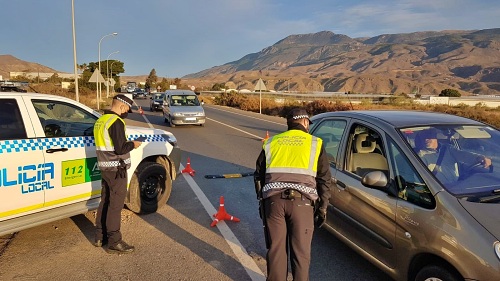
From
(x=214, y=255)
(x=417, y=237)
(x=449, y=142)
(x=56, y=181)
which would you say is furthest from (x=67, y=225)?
(x=449, y=142)

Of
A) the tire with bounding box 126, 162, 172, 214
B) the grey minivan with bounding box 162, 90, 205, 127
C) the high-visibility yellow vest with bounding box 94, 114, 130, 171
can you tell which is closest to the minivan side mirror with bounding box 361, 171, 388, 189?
the high-visibility yellow vest with bounding box 94, 114, 130, 171

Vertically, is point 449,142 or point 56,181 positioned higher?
point 449,142

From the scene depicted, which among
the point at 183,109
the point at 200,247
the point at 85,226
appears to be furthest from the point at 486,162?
the point at 183,109

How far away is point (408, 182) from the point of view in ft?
10.7

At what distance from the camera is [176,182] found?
751 cm

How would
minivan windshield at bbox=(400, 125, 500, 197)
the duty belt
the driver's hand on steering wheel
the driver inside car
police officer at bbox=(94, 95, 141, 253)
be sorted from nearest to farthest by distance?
the duty belt, minivan windshield at bbox=(400, 125, 500, 197), the driver inside car, the driver's hand on steering wheel, police officer at bbox=(94, 95, 141, 253)

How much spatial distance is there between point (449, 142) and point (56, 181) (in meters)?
4.30

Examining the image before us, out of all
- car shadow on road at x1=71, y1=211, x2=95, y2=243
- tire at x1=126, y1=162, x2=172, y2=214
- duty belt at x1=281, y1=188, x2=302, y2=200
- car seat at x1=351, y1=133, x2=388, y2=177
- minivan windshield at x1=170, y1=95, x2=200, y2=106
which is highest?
minivan windshield at x1=170, y1=95, x2=200, y2=106

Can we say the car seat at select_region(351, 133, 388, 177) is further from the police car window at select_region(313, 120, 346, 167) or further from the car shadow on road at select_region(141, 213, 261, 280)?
the car shadow on road at select_region(141, 213, 261, 280)

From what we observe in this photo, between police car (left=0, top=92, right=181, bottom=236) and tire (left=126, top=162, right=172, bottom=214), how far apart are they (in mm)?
15

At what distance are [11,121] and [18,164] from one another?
496 mm

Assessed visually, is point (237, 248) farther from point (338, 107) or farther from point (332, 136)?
point (338, 107)

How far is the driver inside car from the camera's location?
3.28 metres

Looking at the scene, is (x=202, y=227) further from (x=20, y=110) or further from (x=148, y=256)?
(x=20, y=110)
